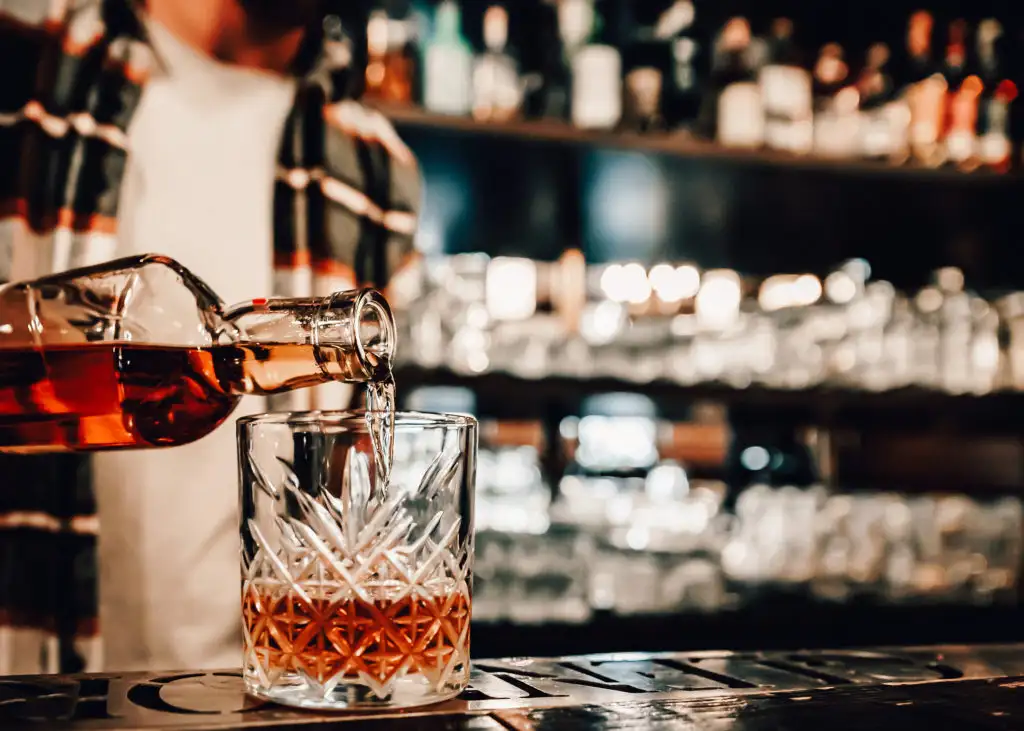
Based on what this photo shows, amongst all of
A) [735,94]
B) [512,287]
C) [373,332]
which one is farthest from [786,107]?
[373,332]

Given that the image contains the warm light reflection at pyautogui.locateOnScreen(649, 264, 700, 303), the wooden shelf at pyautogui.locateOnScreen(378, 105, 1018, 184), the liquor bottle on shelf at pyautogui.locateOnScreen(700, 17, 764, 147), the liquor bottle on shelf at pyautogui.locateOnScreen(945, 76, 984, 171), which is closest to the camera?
the wooden shelf at pyautogui.locateOnScreen(378, 105, 1018, 184)

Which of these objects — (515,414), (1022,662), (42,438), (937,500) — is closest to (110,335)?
(42,438)

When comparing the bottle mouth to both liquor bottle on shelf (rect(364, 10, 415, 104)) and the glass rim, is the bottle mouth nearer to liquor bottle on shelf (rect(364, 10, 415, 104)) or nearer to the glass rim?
the glass rim

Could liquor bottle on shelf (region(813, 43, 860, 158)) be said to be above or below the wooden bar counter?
above

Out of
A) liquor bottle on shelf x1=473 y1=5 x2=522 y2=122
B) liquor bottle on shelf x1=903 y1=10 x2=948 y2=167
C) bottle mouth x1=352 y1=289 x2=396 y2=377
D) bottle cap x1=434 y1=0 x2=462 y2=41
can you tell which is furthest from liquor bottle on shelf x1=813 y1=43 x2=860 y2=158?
bottle mouth x1=352 y1=289 x2=396 y2=377

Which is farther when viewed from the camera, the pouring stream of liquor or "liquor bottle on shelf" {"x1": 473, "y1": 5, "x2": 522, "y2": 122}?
"liquor bottle on shelf" {"x1": 473, "y1": 5, "x2": 522, "y2": 122}

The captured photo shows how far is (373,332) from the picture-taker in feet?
2.19

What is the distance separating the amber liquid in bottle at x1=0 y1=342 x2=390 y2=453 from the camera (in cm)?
73

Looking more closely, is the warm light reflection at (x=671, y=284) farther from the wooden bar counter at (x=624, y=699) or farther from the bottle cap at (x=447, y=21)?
the wooden bar counter at (x=624, y=699)

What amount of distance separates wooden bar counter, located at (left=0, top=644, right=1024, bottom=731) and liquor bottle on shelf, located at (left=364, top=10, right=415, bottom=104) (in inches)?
60.7

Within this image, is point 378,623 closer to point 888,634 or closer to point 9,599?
point 9,599

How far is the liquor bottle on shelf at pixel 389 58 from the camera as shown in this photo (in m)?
2.15

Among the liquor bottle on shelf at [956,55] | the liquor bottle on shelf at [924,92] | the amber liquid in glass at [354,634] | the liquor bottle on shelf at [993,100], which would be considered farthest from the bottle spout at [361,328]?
the liquor bottle on shelf at [956,55]

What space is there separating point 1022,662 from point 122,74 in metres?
1.21
